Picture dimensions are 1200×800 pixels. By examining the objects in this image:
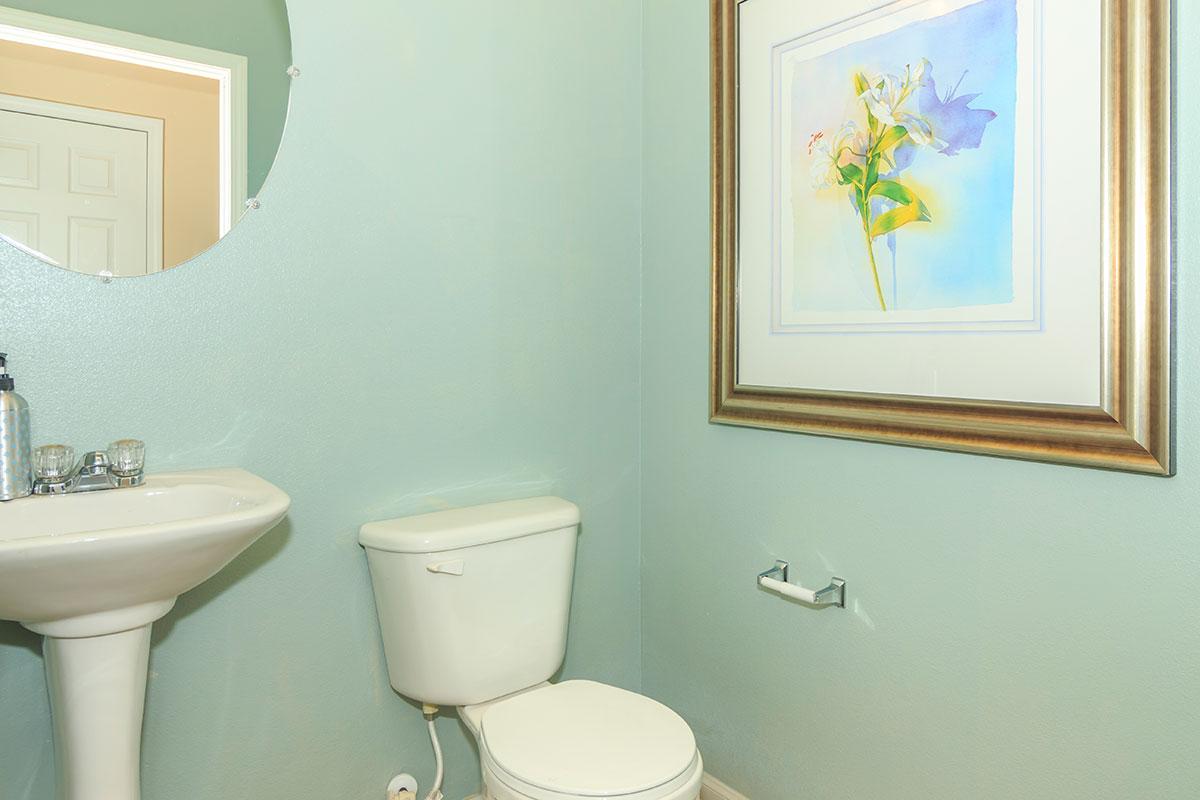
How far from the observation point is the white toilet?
132 cm

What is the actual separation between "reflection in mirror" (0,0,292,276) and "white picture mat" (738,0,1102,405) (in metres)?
0.94

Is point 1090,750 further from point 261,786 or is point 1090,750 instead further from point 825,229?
point 261,786

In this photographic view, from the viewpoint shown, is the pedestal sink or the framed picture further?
the framed picture

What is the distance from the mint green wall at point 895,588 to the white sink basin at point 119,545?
98 centimetres

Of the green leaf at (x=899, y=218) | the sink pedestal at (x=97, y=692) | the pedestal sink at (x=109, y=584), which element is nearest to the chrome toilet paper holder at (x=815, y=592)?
the green leaf at (x=899, y=218)

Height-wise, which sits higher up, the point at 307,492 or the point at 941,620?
the point at 307,492

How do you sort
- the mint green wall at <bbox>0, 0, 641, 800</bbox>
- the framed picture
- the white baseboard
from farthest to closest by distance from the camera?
the white baseboard
the mint green wall at <bbox>0, 0, 641, 800</bbox>
the framed picture

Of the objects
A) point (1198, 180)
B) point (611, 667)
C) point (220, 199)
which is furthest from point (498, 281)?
point (1198, 180)

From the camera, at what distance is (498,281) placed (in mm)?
1781

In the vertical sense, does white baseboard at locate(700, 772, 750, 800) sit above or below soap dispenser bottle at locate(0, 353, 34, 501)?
below

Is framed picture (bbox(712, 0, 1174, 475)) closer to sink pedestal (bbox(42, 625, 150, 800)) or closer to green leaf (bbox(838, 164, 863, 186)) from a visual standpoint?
green leaf (bbox(838, 164, 863, 186))

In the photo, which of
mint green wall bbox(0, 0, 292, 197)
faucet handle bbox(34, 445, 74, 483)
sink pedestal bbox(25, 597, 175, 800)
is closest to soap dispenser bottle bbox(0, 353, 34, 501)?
faucet handle bbox(34, 445, 74, 483)

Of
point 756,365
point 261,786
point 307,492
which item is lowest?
point 261,786

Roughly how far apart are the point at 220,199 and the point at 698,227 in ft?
3.26
